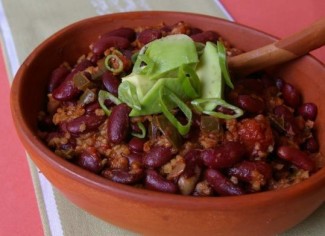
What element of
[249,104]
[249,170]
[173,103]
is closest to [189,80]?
[173,103]

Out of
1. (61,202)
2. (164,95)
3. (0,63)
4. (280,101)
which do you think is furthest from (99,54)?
(0,63)

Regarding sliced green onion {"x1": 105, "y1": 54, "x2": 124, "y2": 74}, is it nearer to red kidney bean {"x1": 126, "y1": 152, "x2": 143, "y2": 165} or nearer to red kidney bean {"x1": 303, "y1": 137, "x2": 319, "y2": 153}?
red kidney bean {"x1": 126, "y1": 152, "x2": 143, "y2": 165}

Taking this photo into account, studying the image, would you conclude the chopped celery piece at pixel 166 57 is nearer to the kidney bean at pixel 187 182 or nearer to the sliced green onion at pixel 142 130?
the sliced green onion at pixel 142 130

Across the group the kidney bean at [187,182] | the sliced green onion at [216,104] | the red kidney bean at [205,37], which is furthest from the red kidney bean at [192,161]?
the red kidney bean at [205,37]

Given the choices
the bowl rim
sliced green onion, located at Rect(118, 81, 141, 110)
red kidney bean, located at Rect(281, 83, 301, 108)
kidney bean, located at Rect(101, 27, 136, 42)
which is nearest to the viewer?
the bowl rim

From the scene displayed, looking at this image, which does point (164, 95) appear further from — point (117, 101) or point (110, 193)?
point (110, 193)

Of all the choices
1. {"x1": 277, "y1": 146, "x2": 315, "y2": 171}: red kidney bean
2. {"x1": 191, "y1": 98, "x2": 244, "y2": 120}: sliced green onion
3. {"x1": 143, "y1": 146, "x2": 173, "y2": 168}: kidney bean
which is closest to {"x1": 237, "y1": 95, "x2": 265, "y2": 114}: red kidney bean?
{"x1": 191, "y1": 98, "x2": 244, "y2": 120}: sliced green onion
